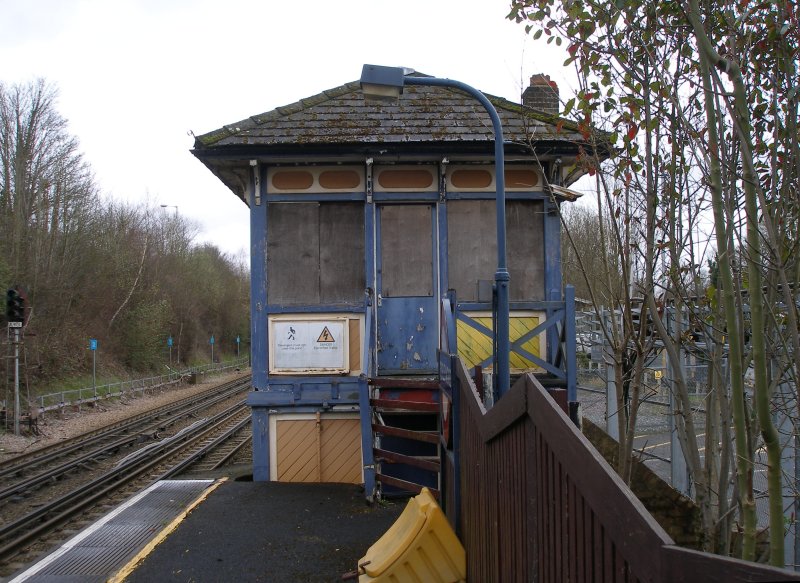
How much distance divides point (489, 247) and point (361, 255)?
182 cm

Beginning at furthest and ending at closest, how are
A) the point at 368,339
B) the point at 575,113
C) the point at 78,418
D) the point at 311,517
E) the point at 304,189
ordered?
the point at 78,418 < the point at 304,189 < the point at 368,339 < the point at 311,517 < the point at 575,113

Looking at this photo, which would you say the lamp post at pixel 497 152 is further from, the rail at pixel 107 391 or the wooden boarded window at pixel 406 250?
the rail at pixel 107 391

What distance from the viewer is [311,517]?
743cm

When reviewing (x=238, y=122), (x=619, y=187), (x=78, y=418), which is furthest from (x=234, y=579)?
(x=78, y=418)

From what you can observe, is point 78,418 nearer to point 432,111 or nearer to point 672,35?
point 432,111

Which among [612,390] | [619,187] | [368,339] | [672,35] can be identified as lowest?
[612,390]

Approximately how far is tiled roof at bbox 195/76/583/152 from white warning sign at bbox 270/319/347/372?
2.46m

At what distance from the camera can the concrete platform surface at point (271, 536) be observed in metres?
5.90

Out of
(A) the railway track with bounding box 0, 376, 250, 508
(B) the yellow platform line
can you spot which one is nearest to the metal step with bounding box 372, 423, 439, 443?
(B) the yellow platform line

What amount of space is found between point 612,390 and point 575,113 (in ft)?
18.7

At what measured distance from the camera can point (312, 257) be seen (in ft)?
31.1

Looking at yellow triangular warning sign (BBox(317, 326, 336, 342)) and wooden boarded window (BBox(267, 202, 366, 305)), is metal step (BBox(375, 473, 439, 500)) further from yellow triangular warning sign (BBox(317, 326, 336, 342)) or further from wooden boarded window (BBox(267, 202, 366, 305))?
wooden boarded window (BBox(267, 202, 366, 305))

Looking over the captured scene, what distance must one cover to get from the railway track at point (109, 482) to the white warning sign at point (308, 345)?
3.83 meters

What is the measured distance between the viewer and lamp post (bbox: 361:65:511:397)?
598 cm
